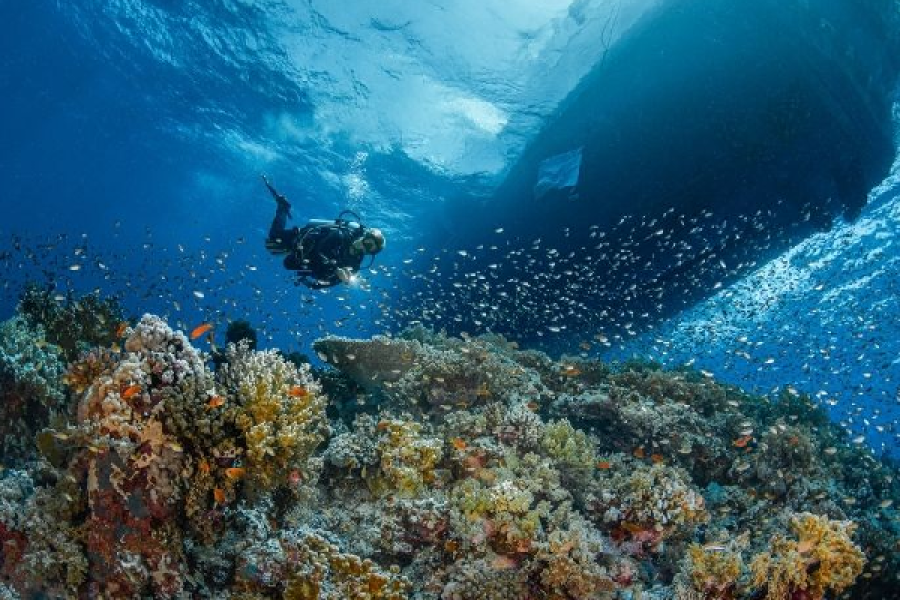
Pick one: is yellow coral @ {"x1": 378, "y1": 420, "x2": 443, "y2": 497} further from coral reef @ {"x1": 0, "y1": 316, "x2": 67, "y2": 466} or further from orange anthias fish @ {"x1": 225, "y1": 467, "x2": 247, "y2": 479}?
coral reef @ {"x1": 0, "y1": 316, "x2": 67, "y2": 466}

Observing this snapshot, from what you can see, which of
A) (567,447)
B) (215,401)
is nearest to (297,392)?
(215,401)

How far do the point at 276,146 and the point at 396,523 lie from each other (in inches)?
1021

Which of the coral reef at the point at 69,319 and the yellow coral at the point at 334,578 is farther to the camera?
the coral reef at the point at 69,319

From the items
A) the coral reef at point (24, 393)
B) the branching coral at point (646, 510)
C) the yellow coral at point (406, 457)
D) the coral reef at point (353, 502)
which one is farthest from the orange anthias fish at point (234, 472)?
the coral reef at point (24, 393)

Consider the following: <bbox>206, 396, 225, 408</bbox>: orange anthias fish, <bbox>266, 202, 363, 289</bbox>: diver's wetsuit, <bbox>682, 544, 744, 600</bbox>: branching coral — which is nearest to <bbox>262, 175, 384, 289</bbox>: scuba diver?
<bbox>266, 202, 363, 289</bbox>: diver's wetsuit

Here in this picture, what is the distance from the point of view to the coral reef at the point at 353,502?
3904mm

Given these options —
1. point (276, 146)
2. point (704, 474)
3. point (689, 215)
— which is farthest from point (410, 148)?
point (704, 474)

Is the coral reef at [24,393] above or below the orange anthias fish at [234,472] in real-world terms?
above

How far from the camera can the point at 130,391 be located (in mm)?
3875

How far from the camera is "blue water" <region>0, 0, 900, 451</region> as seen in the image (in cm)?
1659

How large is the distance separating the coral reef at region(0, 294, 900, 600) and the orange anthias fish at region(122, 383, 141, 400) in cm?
3

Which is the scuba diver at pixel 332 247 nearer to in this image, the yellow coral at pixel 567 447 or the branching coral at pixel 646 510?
the yellow coral at pixel 567 447

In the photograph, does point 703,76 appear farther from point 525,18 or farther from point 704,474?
point 704,474

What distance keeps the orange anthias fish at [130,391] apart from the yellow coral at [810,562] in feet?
19.0
